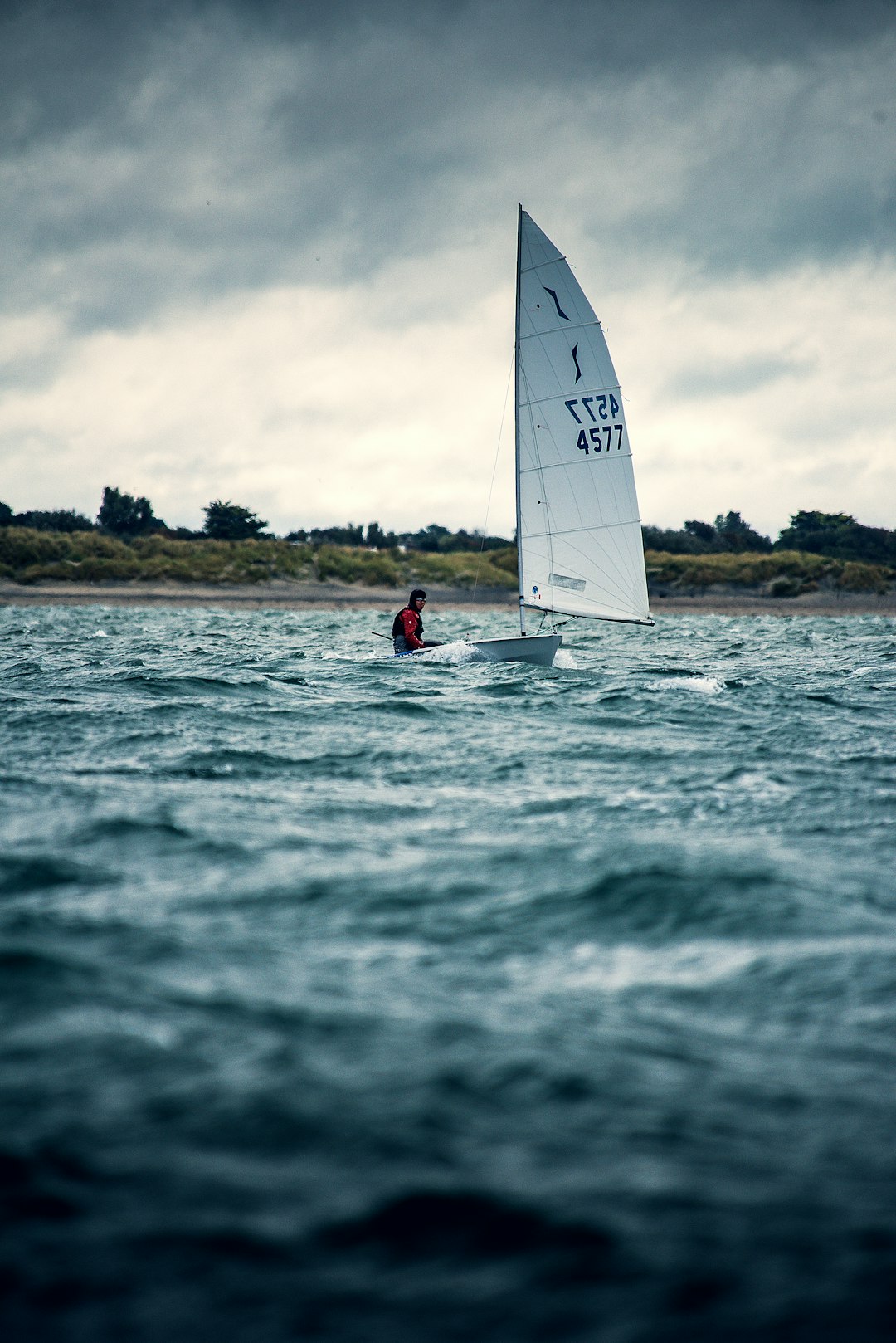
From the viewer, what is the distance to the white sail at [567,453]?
1677 centimetres

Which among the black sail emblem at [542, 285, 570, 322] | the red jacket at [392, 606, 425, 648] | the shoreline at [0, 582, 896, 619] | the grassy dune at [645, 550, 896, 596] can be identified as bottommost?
the red jacket at [392, 606, 425, 648]

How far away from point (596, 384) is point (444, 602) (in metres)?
41.1

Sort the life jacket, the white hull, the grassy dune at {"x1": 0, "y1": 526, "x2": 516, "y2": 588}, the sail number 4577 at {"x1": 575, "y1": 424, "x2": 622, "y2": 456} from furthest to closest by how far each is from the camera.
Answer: the grassy dune at {"x1": 0, "y1": 526, "x2": 516, "y2": 588}
the life jacket
the sail number 4577 at {"x1": 575, "y1": 424, "x2": 622, "y2": 456}
the white hull

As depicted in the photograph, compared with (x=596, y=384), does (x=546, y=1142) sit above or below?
below

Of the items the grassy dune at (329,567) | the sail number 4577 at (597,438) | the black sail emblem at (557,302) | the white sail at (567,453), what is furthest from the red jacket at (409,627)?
the grassy dune at (329,567)

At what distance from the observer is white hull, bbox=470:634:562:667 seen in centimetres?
1588

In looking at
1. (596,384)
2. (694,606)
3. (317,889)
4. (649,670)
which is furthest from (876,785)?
(694,606)

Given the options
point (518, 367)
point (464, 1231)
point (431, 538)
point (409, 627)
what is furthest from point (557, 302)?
point (431, 538)

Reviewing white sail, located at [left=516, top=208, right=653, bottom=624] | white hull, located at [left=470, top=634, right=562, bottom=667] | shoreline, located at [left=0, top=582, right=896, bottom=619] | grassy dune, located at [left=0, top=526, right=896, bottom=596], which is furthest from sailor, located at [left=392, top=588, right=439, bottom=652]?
grassy dune, located at [left=0, top=526, right=896, bottom=596]

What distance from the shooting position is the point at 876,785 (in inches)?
287

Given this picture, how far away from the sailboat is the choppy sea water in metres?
10.2

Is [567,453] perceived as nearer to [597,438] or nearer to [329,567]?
[597,438]

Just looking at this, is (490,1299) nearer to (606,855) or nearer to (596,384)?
(606,855)

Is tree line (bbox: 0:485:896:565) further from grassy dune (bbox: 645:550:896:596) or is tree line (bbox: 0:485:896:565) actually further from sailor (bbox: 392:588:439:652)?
sailor (bbox: 392:588:439:652)
